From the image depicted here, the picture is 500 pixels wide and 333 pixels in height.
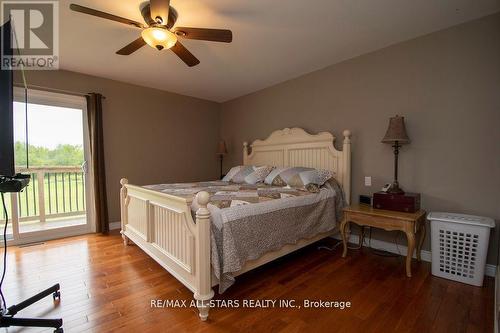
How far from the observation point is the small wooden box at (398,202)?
227cm

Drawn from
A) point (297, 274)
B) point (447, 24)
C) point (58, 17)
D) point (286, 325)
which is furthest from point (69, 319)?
point (447, 24)

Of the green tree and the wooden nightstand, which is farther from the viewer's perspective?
the green tree

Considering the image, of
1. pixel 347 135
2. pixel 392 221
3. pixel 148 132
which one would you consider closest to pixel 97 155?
pixel 148 132

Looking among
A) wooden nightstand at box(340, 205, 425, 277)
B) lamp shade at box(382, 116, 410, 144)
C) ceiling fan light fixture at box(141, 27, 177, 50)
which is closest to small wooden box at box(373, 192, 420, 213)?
wooden nightstand at box(340, 205, 425, 277)

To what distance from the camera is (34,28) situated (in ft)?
7.13

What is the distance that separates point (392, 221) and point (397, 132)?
2.91 feet

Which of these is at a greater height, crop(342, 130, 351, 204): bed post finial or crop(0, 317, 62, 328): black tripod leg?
crop(342, 130, 351, 204): bed post finial

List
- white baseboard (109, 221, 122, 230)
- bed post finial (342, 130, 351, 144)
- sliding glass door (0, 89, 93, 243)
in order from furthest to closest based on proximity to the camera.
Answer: white baseboard (109, 221, 122, 230) < sliding glass door (0, 89, 93, 243) < bed post finial (342, 130, 351, 144)

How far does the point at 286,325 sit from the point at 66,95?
3863mm

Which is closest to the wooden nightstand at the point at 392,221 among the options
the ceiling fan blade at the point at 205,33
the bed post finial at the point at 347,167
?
the bed post finial at the point at 347,167

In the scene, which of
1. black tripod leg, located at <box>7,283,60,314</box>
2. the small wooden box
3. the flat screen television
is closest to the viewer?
the flat screen television

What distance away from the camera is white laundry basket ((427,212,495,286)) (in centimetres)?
193

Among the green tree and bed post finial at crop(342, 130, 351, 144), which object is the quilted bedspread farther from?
the green tree

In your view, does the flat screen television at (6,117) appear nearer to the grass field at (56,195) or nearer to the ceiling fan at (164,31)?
the ceiling fan at (164,31)
